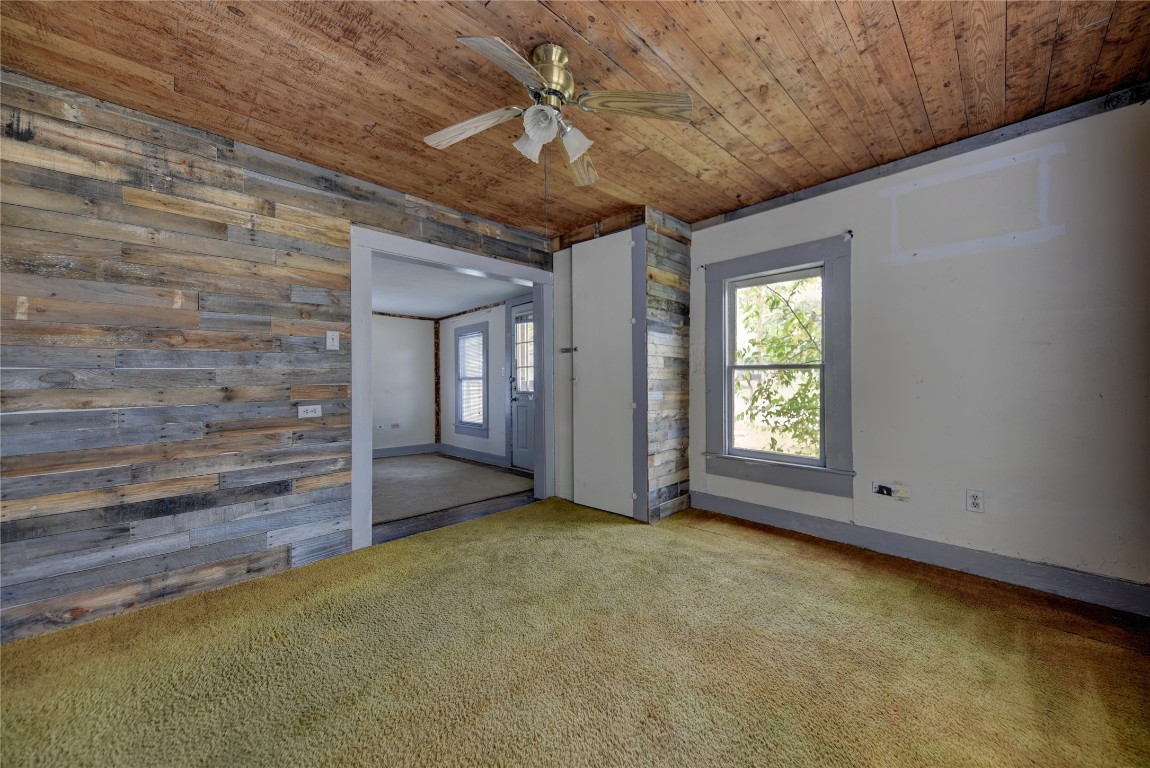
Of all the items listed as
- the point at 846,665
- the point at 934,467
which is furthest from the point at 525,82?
the point at 934,467

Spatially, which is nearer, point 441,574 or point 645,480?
point 441,574

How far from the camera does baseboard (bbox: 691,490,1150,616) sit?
221cm

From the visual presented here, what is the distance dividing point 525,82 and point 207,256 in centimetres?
205

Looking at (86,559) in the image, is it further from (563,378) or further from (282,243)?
(563,378)

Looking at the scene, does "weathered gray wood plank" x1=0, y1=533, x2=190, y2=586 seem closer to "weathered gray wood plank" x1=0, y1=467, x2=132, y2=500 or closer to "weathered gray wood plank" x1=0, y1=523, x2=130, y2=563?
"weathered gray wood plank" x1=0, y1=523, x2=130, y2=563

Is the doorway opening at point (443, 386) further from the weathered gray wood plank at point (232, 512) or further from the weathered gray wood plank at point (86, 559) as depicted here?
the weathered gray wood plank at point (86, 559)

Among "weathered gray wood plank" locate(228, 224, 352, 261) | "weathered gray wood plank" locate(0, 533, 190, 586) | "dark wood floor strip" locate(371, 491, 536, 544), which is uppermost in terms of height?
"weathered gray wood plank" locate(228, 224, 352, 261)

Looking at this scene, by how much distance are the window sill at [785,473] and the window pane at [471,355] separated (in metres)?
4.20

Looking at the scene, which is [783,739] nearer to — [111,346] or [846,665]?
[846,665]

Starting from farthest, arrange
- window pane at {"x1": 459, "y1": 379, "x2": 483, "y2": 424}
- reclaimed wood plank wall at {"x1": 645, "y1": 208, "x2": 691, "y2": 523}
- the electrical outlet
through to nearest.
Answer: window pane at {"x1": 459, "y1": 379, "x2": 483, "y2": 424}, reclaimed wood plank wall at {"x1": 645, "y1": 208, "x2": 691, "y2": 523}, the electrical outlet

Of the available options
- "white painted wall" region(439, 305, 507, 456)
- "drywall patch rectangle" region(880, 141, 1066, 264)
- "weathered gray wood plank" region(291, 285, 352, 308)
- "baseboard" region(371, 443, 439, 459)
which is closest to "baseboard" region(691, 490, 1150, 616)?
"drywall patch rectangle" region(880, 141, 1066, 264)

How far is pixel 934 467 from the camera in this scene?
2760 mm

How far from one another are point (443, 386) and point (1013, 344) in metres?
7.02

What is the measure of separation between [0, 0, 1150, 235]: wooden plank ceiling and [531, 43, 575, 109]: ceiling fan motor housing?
49mm
